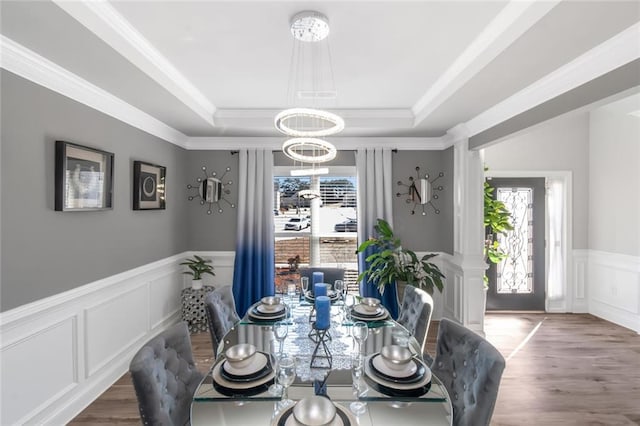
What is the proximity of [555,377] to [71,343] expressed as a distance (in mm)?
4125

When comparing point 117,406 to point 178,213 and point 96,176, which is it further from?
point 178,213

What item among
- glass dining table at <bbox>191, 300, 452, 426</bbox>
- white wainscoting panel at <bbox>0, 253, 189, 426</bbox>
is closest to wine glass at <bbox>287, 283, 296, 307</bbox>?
glass dining table at <bbox>191, 300, 452, 426</bbox>

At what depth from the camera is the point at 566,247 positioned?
186 inches

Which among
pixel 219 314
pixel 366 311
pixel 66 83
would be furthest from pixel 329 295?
pixel 66 83

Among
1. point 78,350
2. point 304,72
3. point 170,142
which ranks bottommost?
point 78,350

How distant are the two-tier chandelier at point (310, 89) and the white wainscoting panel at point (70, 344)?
6.52 feet

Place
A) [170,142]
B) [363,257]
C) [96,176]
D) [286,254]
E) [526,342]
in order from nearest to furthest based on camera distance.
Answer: [96,176]
[526,342]
[170,142]
[363,257]
[286,254]

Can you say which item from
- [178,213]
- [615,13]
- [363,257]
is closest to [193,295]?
[178,213]

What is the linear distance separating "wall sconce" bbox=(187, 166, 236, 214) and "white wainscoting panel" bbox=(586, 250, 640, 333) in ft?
17.1

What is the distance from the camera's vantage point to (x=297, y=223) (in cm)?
464

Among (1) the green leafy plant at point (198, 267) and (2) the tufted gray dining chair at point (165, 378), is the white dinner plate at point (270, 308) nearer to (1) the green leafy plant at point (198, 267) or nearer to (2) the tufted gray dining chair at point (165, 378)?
(2) the tufted gray dining chair at point (165, 378)

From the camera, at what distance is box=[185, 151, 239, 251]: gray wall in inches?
177

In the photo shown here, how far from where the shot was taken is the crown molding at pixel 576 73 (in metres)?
1.81

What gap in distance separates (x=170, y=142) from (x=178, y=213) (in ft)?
2.99
